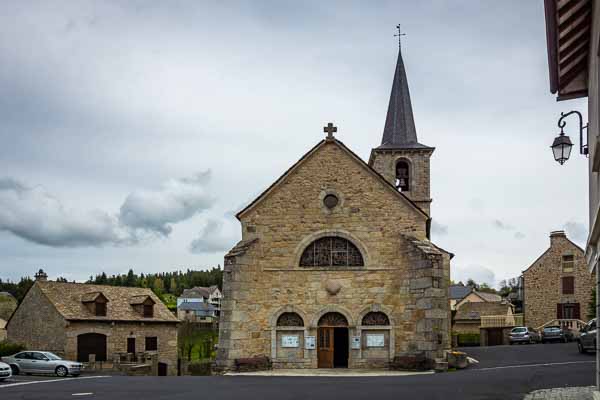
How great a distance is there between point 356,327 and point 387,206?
4.45 meters

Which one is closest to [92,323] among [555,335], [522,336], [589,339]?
[522,336]

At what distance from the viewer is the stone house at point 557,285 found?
42.8m

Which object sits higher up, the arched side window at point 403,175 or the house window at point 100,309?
the arched side window at point 403,175

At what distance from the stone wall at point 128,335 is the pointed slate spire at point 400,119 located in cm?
1730

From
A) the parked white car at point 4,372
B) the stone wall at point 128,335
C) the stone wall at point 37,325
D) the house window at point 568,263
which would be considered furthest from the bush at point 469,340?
the parked white car at point 4,372

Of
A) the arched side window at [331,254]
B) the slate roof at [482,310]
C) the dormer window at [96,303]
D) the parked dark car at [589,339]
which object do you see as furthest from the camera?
the slate roof at [482,310]

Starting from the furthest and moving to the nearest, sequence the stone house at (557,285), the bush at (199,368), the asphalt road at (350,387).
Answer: the stone house at (557,285)
the bush at (199,368)
the asphalt road at (350,387)

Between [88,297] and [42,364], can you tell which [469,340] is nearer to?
[88,297]

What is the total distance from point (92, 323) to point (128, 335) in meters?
2.63

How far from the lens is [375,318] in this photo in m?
23.4

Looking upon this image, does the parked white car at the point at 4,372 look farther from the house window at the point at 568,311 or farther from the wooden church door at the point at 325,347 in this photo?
the house window at the point at 568,311

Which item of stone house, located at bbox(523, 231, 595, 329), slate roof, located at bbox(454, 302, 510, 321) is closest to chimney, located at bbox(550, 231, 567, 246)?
stone house, located at bbox(523, 231, 595, 329)

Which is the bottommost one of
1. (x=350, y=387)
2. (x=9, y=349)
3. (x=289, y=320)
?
(x=9, y=349)

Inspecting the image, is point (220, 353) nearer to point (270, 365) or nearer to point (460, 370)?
point (270, 365)
